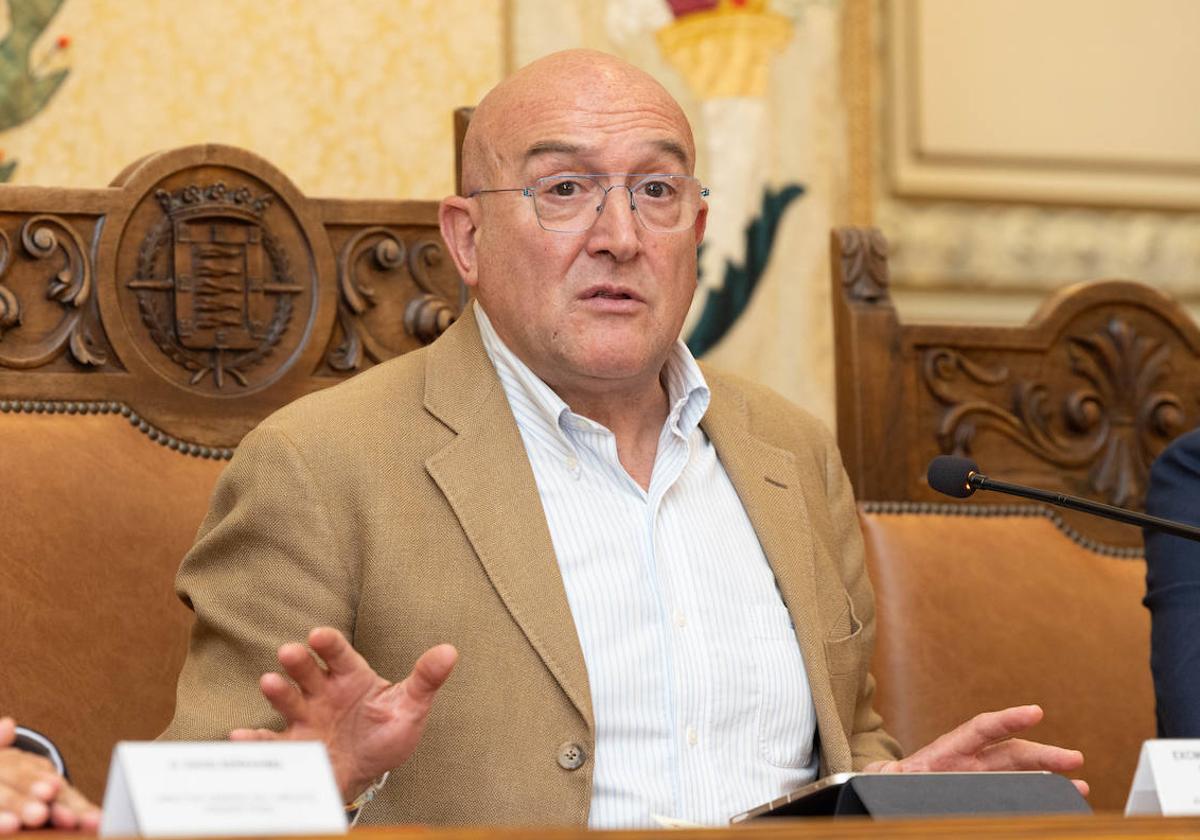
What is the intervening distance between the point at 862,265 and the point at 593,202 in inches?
26.2

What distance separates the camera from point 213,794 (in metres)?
1.11

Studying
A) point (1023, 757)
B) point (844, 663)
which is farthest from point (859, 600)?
point (1023, 757)

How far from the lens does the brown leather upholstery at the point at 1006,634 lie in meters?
2.52

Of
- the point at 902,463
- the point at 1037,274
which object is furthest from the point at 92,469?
the point at 1037,274

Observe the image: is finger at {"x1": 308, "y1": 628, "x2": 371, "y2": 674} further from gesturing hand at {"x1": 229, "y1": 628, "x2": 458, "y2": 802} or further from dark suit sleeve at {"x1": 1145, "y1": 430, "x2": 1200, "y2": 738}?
dark suit sleeve at {"x1": 1145, "y1": 430, "x2": 1200, "y2": 738}

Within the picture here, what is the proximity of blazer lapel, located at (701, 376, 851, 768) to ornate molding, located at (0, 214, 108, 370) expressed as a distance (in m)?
0.86

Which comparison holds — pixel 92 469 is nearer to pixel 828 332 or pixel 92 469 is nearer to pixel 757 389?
pixel 757 389

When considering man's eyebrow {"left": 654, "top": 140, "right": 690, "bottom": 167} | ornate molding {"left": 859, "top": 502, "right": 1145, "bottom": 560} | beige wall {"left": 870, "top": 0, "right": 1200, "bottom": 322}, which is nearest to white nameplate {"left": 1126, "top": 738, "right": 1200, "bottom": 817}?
man's eyebrow {"left": 654, "top": 140, "right": 690, "bottom": 167}

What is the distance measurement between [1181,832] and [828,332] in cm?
245

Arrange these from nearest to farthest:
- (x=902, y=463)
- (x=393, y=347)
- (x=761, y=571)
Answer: (x=761, y=571)
(x=393, y=347)
(x=902, y=463)

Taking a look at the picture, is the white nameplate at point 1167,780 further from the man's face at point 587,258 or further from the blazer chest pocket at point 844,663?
the man's face at point 587,258

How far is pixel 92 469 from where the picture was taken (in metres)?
2.16

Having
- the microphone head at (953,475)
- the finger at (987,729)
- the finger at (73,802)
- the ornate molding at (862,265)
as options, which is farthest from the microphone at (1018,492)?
the finger at (73,802)

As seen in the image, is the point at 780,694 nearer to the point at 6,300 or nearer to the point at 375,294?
the point at 375,294
